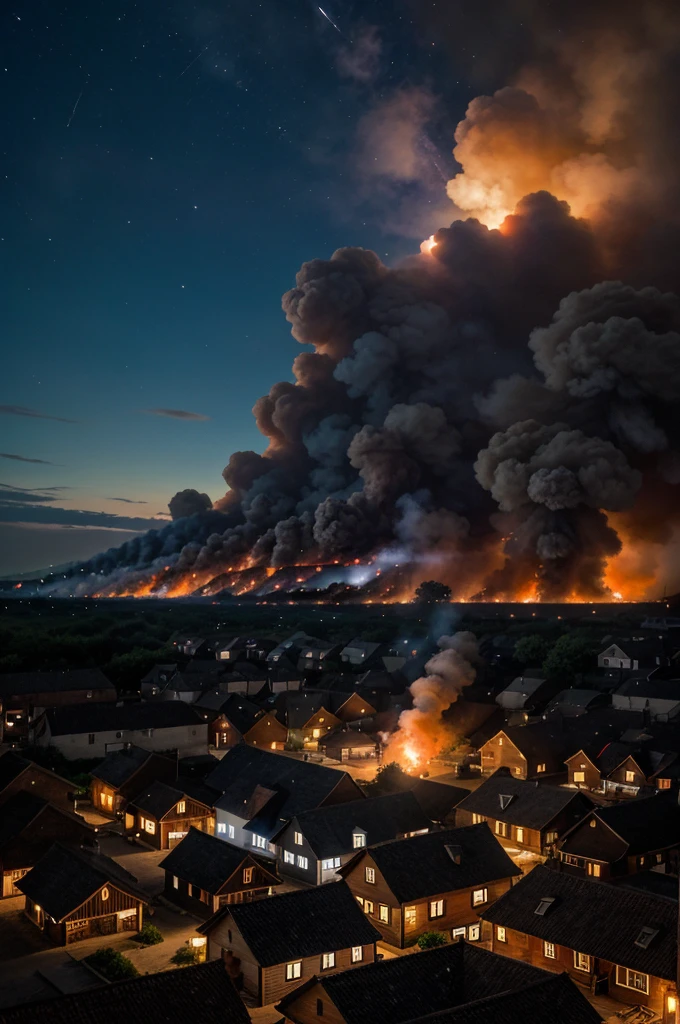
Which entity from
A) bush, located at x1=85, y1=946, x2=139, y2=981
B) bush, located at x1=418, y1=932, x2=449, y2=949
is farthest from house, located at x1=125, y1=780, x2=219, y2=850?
bush, located at x1=418, y1=932, x2=449, y2=949

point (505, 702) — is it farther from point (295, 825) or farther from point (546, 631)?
point (295, 825)

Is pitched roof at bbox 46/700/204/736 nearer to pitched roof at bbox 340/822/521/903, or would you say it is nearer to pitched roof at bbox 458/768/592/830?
pitched roof at bbox 458/768/592/830

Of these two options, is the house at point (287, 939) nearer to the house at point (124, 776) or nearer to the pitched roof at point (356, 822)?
the pitched roof at point (356, 822)

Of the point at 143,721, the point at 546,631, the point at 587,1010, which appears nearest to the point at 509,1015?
the point at 587,1010

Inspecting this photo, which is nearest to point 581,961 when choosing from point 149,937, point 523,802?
point 149,937

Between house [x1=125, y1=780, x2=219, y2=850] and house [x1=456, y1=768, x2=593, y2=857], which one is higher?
house [x1=456, y1=768, x2=593, y2=857]

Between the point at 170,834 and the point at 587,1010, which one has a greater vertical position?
the point at 587,1010
